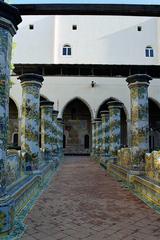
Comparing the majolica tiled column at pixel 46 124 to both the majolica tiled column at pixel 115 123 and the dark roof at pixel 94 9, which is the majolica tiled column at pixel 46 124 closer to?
the majolica tiled column at pixel 115 123

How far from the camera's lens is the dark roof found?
5742 millimetres

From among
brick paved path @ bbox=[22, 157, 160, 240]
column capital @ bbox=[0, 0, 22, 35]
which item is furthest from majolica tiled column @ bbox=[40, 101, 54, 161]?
column capital @ bbox=[0, 0, 22, 35]

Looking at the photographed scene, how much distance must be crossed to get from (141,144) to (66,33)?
2698cm

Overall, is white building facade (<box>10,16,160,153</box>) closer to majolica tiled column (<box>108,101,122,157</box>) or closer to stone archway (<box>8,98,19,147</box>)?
stone archway (<box>8,98,19,147</box>)

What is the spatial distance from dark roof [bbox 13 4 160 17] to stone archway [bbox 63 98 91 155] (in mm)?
22994

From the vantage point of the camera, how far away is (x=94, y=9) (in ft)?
19.4

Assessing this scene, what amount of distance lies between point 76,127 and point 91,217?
24.6 m

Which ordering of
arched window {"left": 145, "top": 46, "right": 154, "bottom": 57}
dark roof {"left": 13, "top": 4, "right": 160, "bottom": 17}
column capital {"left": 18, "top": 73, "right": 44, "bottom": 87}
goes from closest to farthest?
dark roof {"left": 13, "top": 4, "right": 160, "bottom": 17} → column capital {"left": 18, "top": 73, "right": 44, "bottom": 87} → arched window {"left": 145, "top": 46, "right": 154, "bottom": 57}

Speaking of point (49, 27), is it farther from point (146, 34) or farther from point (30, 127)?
point (30, 127)

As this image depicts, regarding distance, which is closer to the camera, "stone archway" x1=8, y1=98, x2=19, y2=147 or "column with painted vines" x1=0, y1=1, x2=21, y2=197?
"column with painted vines" x1=0, y1=1, x2=21, y2=197

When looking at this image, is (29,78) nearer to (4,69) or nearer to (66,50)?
(4,69)

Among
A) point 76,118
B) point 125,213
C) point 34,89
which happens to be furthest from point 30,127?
point 76,118

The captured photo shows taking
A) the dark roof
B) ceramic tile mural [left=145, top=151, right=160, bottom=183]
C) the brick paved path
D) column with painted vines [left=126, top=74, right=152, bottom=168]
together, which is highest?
the dark roof

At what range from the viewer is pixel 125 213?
5.30 meters
